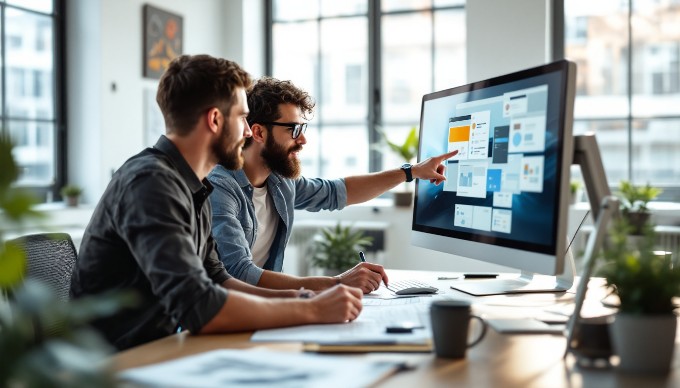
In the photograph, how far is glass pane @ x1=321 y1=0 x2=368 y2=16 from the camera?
604 centimetres

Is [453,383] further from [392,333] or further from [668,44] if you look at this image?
[668,44]

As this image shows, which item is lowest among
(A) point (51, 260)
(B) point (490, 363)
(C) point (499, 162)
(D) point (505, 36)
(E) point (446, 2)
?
(B) point (490, 363)

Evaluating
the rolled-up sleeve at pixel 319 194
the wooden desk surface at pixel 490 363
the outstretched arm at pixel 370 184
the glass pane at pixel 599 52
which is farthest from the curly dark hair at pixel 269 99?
the glass pane at pixel 599 52

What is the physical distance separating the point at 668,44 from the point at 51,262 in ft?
14.6

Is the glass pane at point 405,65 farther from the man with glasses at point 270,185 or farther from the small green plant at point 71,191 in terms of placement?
the man with glasses at point 270,185

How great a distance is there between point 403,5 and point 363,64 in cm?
55

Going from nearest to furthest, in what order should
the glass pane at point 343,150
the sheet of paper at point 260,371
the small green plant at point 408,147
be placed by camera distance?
the sheet of paper at point 260,371, the small green plant at point 408,147, the glass pane at point 343,150

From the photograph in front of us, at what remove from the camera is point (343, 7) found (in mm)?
6098

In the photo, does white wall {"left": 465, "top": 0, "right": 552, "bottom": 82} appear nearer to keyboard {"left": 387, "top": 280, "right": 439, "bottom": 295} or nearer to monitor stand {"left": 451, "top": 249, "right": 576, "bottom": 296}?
monitor stand {"left": 451, "top": 249, "right": 576, "bottom": 296}

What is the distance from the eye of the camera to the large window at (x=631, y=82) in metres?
5.05

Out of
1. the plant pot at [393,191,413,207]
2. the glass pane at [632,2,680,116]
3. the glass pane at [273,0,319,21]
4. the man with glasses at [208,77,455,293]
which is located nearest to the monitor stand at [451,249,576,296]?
the man with glasses at [208,77,455,293]

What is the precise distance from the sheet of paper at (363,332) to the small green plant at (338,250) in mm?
3325

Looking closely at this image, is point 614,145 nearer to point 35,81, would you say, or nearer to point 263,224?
point 263,224

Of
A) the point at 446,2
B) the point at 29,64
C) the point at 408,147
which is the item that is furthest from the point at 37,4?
the point at 446,2
